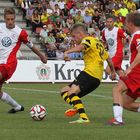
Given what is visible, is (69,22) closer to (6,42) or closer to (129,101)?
(6,42)

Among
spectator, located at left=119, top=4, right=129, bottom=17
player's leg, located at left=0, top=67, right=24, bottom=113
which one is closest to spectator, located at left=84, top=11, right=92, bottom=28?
spectator, located at left=119, top=4, right=129, bottom=17

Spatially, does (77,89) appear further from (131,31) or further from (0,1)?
(0,1)

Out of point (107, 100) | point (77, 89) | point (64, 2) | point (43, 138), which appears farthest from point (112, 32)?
point (64, 2)

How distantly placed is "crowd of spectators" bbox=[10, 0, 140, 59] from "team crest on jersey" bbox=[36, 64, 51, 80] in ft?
9.95

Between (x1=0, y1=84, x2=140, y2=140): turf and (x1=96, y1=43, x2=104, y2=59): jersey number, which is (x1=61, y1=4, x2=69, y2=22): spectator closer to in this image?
(x1=0, y1=84, x2=140, y2=140): turf

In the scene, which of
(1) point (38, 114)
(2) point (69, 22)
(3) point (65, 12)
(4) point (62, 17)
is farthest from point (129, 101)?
(3) point (65, 12)

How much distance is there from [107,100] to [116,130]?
6.94 metres

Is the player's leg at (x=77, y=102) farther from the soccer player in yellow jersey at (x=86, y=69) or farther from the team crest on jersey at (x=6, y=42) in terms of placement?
the team crest on jersey at (x=6, y=42)

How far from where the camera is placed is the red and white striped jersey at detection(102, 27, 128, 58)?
1883cm

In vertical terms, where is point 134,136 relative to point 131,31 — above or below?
below

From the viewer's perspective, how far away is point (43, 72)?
86.7 feet

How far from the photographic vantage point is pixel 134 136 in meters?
9.71

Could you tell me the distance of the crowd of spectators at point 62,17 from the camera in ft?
103

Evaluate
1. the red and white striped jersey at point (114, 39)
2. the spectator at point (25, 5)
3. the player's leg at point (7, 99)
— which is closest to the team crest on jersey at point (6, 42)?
the player's leg at point (7, 99)
